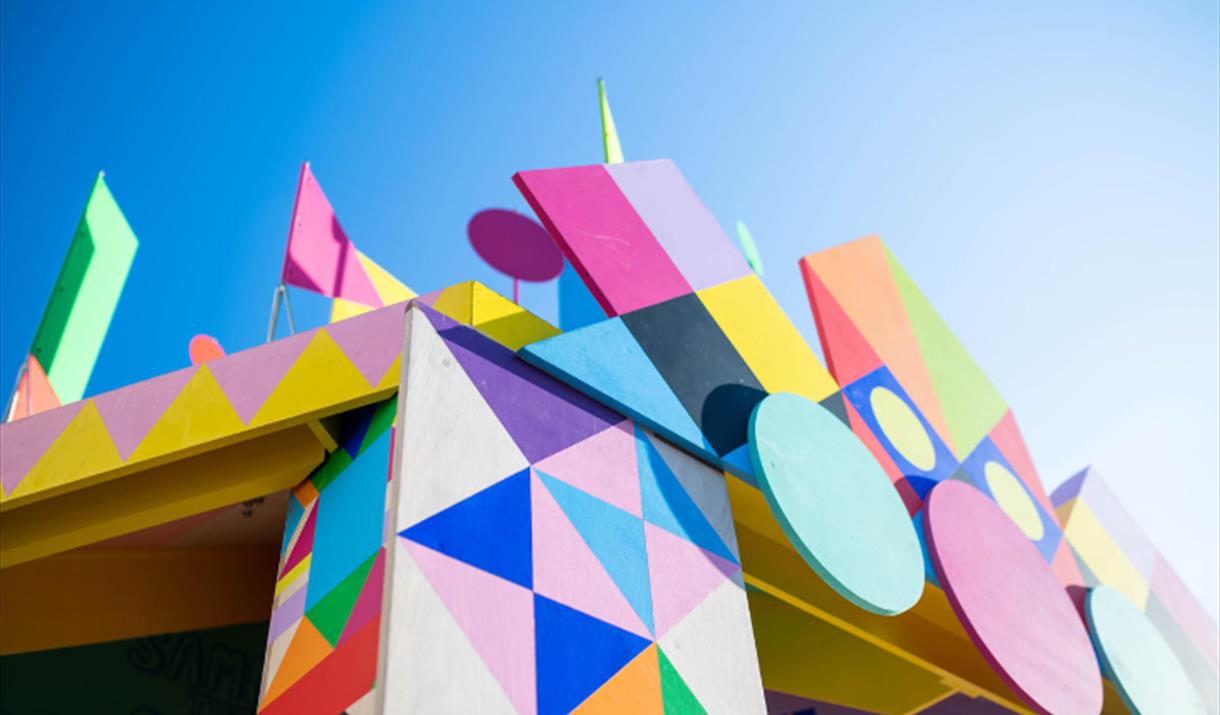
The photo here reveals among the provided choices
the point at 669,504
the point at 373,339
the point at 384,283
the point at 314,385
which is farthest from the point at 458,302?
the point at 384,283

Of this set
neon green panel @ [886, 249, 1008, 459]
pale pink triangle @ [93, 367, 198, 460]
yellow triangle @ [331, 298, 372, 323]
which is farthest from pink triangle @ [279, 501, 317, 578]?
neon green panel @ [886, 249, 1008, 459]

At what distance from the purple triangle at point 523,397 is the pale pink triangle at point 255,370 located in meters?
0.95

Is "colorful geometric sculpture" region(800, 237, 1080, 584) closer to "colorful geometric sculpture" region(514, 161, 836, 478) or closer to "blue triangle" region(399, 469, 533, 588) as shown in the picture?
"colorful geometric sculpture" region(514, 161, 836, 478)

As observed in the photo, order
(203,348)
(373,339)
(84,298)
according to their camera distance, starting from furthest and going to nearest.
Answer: (203,348), (84,298), (373,339)

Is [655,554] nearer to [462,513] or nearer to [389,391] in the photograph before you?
[462,513]

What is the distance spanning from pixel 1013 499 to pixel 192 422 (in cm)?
355

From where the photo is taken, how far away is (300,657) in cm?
243

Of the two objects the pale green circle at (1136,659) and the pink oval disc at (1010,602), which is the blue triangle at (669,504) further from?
the pale green circle at (1136,659)

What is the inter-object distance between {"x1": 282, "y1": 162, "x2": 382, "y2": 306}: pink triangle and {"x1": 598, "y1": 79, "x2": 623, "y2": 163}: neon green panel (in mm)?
1956

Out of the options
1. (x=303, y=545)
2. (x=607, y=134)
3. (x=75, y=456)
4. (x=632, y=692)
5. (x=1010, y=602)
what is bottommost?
(x=1010, y=602)

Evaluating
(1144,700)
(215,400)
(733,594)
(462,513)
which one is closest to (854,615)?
(733,594)

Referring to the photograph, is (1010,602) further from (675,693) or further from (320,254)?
(320,254)

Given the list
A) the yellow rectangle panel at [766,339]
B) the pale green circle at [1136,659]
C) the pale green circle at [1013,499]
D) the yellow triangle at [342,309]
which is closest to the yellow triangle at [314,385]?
the yellow rectangle panel at [766,339]

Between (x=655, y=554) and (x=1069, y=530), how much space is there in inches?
123
